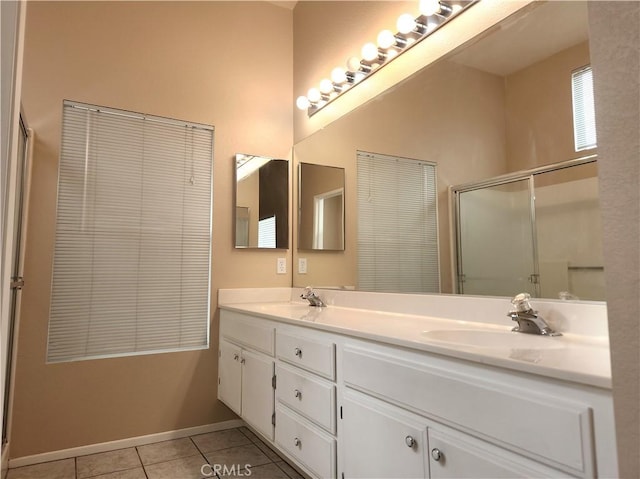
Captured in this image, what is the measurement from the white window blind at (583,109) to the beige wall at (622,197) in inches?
31.8

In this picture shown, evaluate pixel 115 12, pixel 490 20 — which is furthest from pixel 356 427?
pixel 115 12

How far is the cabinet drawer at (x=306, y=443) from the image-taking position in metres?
1.43

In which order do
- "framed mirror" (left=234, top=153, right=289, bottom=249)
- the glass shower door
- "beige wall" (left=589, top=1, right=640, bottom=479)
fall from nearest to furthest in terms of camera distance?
"beige wall" (left=589, top=1, right=640, bottom=479) → the glass shower door → "framed mirror" (left=234, top=153, right=289, bottom=249)

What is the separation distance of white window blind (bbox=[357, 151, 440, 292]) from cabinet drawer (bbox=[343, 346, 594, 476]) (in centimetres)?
60

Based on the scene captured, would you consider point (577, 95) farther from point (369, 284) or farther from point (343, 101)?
point (343, 101)

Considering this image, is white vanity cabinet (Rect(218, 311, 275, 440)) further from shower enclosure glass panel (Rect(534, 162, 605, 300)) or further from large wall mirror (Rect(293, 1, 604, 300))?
shower enclosure glass panel (Rect(534, 162, 605, 300))

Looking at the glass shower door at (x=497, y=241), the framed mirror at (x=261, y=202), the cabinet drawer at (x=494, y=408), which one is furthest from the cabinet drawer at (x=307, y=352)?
the framed mirror at (x=261, y=202)

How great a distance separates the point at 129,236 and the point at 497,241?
76.0 inches

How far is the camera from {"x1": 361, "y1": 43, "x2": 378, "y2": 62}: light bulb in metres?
2.05

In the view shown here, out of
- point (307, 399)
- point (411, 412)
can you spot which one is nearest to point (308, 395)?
point (307, 399)

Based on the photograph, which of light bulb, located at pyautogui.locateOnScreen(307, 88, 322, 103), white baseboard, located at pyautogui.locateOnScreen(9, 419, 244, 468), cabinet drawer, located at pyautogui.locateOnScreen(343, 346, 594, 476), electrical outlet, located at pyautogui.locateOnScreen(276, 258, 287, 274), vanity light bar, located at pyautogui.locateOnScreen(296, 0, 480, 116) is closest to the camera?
cabinet drawer, located at pyautogui.locateOnScreen(343, 346, 594, 476)

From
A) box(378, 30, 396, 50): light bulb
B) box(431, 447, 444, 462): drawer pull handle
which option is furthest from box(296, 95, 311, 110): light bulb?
box(431, 447, 444, 462): drawer pull handle

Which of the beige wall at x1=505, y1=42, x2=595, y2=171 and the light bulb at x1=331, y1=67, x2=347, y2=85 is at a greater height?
the light bulb at x1=331, y1=67, x2=347, y2=85
